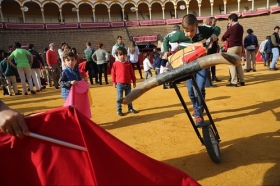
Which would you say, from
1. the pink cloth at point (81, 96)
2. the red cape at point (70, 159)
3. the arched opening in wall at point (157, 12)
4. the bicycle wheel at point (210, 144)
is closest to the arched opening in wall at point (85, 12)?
the arched opening in wall at point (157, 12)

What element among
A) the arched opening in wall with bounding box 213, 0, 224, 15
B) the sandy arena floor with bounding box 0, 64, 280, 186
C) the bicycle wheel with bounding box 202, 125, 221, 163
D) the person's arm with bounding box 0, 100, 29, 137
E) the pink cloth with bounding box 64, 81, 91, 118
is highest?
the arched opening in wall with bounding box 213, 0, 224, 15

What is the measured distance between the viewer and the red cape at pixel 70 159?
1.24 m

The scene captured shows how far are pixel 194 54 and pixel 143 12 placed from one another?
137 feet

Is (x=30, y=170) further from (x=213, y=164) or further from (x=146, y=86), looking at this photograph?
(x=213, y=164)

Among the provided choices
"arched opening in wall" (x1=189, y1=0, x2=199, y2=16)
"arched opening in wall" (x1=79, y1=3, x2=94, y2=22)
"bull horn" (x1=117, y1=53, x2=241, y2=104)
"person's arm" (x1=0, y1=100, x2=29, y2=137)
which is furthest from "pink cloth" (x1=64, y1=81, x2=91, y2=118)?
"arched opening in wall" (x1=189, y1=0, x2=199, y2=16)

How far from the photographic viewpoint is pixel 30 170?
1.28 m

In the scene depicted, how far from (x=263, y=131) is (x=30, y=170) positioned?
302 centimetres

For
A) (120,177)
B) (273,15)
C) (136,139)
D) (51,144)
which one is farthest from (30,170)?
(273,15)

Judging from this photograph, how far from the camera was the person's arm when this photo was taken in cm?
108

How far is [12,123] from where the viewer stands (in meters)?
1.10

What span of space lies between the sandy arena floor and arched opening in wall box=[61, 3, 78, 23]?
34977 mm

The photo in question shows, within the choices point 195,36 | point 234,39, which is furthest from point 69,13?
point 195,36

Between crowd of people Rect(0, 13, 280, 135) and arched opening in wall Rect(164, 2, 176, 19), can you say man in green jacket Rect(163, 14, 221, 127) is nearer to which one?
crowd of people Rect(0, 13, 280, 135)

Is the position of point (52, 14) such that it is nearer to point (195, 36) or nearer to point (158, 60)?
point (158, 60)
